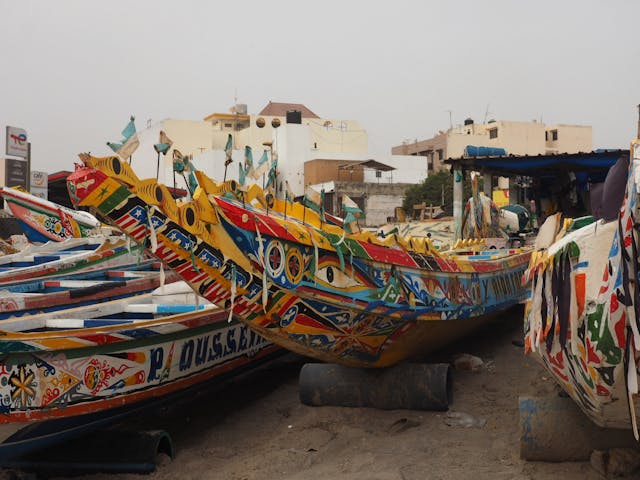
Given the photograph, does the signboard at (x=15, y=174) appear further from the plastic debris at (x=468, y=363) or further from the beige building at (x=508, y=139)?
the beige building at (x=508, y=139)

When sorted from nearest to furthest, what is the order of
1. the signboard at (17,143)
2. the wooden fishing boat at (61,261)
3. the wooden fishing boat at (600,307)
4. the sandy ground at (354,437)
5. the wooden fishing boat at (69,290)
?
the wooden fishing boat at (600,307)
the sandy ground at (354,437)
the wooden fishing boat at (69,290)
the wooden fishing boat at (61,261)
the signboard at (17,143)

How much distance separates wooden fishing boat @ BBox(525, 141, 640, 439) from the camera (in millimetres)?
2855

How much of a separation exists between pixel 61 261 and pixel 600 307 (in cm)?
791

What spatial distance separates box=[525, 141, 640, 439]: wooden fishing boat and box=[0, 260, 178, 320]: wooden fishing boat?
401 centimetres

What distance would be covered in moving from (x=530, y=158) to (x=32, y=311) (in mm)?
7585

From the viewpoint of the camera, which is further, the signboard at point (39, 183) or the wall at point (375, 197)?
the wall at point (375, 197)

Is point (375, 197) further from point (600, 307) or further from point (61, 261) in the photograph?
point (600, 307)

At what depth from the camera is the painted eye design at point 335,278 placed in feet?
16.0

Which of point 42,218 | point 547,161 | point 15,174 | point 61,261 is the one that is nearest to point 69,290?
point 61,261

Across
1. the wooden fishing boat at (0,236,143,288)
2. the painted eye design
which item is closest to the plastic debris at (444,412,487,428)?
the painted eye design

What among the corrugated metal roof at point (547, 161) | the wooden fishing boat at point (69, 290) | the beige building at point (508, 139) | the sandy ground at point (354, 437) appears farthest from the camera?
the beige building at point (508, 139)

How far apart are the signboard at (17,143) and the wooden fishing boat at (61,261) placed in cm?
732

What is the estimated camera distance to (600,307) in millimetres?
3041

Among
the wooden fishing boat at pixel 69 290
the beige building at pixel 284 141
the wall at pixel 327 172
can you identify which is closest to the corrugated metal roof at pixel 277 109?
the beige building at pixel 284 141
